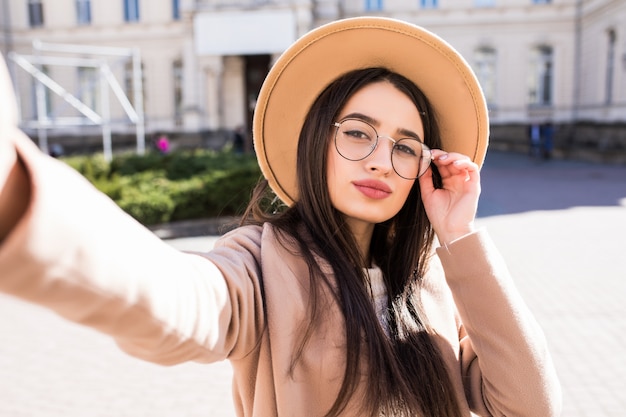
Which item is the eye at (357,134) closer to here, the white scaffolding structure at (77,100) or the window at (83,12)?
the white scaffolding structure at (77,100)

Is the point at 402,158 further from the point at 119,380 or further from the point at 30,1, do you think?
the point at 30,1

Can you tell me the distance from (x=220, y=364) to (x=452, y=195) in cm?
349

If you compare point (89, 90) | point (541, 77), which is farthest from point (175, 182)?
point (541, 77)

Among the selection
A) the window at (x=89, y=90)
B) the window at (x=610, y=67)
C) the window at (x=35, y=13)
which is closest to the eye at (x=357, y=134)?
the window at (x=610, y=67)

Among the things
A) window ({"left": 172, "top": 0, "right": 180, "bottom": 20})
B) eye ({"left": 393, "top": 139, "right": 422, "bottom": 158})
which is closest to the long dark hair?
eye ({"left": 393, "top": 139, "right": 422, "bottom": 158})

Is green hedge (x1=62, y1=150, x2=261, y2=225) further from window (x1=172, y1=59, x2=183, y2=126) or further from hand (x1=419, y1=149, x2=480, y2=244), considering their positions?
window (x1=172, y1=59, x2=183, y2=126)

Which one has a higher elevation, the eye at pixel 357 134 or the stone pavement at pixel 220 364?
the eye at pixel 357 134

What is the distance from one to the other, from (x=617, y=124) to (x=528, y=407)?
24243 millimetres

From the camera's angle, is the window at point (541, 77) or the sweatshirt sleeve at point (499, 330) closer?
the sweatshirt sleeve at point (499, 330)

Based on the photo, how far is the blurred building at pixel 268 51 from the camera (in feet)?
87.3

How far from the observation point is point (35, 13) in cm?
3294

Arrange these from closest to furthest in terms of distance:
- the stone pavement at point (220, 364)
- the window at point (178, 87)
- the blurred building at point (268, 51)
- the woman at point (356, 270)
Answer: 1. the woman at point (356, 270)
2. the stone pavement at point (220, 364)
3. the blurred building at point (268, 51)
4. the window at point (178, 87)

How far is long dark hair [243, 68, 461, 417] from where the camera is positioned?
1.28 metres

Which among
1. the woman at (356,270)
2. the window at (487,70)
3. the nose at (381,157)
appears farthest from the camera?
the window at (487,70)
